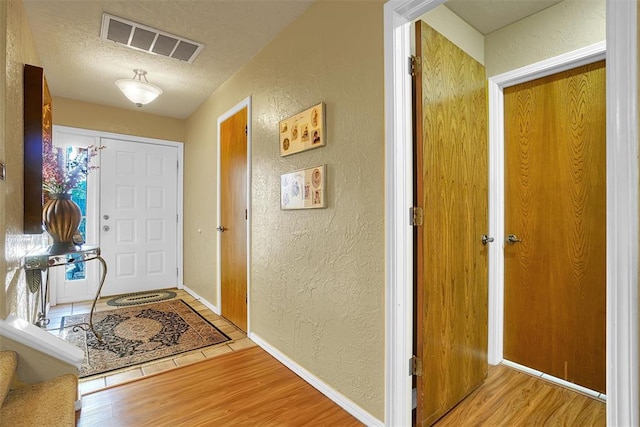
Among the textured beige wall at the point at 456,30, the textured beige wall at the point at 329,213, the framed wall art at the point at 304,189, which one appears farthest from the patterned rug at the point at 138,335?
the textured beige wall at the point at 456,30

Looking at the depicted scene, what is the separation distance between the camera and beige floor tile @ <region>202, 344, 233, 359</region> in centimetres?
245

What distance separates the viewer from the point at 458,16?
2.07 meters

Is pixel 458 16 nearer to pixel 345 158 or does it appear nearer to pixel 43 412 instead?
pixel 345 158

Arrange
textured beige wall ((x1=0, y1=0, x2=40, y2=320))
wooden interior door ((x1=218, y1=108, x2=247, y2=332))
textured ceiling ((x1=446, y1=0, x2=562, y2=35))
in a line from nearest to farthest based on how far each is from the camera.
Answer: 1. textured beige wall ((x1=0, y1=0, x2=40, y2=320))
2. textured ceiling ((x1=446, y1=0, x2=562, y2=35))
3. wooden interior door ((x1=218, y1=108, x2=247, y2=332))

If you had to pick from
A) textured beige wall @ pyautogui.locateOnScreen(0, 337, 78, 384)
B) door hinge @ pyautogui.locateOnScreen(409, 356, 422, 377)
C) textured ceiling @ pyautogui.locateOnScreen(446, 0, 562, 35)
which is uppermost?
textured ceiling @ pyautogui.locateOnScreen(446, 0, 562, 35)

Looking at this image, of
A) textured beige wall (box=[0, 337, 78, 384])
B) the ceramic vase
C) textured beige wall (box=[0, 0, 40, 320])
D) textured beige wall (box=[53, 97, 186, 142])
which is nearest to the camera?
textured beige wall (box=[0, 337, 78, 384])

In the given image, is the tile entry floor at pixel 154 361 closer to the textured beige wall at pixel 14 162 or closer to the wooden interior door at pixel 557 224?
the textured beige wall at pixel 14 162

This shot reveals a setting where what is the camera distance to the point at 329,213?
1.91 metres

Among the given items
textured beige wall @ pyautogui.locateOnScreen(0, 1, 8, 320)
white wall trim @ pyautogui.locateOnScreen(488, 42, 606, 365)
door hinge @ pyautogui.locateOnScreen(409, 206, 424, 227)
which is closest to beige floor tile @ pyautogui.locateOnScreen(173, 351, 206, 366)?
textured beige wall @ pyautogui.locateOnScreen(0, 1, 8, 320)

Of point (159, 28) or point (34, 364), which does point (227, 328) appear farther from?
point (159, 28)

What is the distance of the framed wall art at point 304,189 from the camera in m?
1.93

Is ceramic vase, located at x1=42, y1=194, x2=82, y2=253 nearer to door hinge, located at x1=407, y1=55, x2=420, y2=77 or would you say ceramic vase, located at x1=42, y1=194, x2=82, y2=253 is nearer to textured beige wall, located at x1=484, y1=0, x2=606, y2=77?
door hinge, located at x1=407, y1=55, x2=420, y2=77

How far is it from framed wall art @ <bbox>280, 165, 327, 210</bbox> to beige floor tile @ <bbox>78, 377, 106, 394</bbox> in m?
1.64

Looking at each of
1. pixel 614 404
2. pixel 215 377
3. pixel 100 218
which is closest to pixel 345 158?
pixel 614 404
